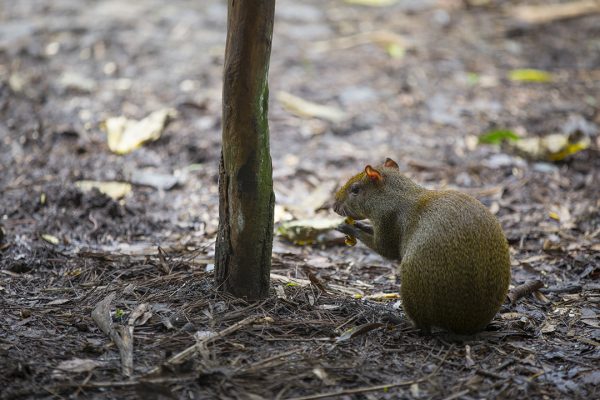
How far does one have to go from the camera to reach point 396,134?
7734mm

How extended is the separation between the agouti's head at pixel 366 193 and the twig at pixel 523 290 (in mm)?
1025

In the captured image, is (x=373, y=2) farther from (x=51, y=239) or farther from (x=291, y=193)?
(x=51, y=239)

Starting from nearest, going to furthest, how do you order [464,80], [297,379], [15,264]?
1. [297,379]
2. [15,264]
3. [464,80]

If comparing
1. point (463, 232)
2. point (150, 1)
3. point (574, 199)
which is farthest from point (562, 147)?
point (150, 1)

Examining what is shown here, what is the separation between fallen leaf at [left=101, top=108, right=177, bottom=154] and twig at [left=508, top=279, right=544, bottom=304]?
3885 mm

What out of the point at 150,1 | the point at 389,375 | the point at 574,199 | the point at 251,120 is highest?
the point at 150,1

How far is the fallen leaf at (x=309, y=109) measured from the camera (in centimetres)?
807

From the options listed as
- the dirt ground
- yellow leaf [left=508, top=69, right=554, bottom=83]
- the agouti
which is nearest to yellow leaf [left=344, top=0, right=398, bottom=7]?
the dirt ground

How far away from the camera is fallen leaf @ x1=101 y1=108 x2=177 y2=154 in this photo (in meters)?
7.05

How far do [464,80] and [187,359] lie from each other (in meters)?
6.39

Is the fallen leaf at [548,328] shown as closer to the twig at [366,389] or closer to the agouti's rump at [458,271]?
the agouti's rump at [458,271]

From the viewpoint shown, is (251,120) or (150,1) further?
(150,1)

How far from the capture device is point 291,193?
6.60m

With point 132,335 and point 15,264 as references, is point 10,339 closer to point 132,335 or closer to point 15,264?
point 132,335
